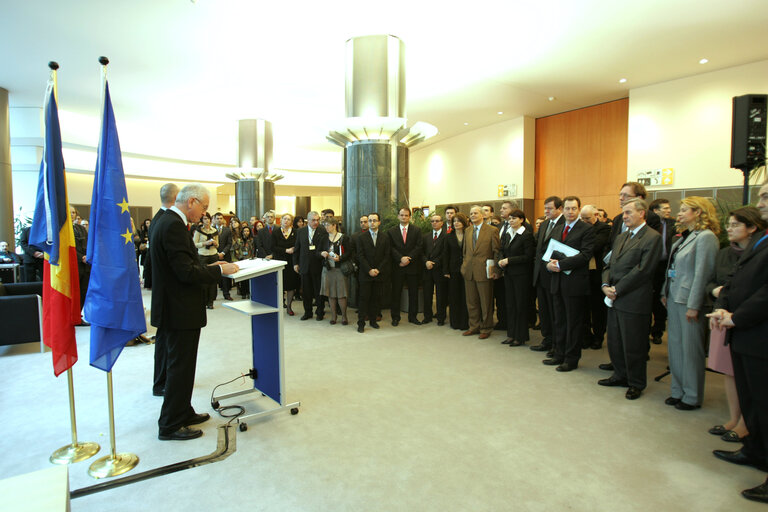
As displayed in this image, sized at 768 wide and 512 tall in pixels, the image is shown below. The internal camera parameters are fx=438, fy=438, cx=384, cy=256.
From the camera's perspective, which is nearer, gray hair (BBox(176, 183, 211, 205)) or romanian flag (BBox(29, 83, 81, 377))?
romanian flag (BBox(29, 83, 81, 377))

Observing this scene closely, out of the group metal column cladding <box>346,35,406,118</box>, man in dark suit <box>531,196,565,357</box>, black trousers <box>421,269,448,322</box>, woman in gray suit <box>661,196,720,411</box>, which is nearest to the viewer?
woman in gray suit <box>661,196,720,411</box>

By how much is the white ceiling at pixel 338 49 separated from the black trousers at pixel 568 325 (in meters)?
4.98

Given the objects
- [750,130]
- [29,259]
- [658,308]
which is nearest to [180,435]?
[658,308]

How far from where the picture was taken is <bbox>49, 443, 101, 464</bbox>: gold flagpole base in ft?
9.41

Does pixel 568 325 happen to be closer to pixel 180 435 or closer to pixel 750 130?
pixel 180 435

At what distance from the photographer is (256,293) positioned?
375cm

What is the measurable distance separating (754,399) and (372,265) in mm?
4709

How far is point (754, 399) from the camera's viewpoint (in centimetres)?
257

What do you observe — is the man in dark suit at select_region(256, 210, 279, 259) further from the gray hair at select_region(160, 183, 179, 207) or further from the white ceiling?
the gray hair at select_region(160, 183, 179, 207)

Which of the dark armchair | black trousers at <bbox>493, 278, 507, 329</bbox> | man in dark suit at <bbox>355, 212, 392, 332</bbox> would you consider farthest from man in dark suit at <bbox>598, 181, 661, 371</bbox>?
the dark armchair

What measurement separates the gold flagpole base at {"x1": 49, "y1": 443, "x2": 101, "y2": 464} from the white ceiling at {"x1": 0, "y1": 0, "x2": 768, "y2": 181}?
20.1ft

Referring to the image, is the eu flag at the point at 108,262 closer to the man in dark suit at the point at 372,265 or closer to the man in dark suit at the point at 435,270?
the man in dark suit at the point at 372,265

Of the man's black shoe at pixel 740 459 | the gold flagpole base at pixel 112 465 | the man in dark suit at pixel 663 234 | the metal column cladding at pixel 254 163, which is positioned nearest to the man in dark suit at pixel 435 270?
the man in dark suit at pixel 663 234

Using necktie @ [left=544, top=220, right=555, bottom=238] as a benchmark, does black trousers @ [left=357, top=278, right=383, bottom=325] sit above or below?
below
